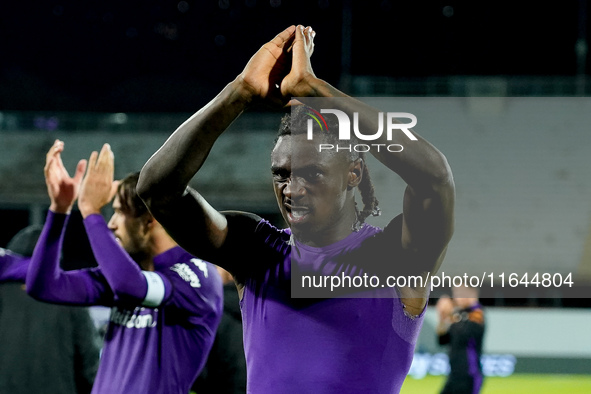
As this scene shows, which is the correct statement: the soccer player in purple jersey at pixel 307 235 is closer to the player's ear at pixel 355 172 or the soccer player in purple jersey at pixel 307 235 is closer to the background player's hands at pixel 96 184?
the player's ear at pixel 355 172

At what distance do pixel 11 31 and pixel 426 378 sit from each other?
16.9m

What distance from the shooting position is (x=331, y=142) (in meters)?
1.93

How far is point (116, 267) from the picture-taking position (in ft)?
9.52

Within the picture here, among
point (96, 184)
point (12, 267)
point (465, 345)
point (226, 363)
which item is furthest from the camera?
point (465, 345)

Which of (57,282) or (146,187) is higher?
(146,187)

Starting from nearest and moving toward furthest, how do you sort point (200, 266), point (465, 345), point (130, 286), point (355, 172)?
point (355, 172) < point (130, 286) < point (200, 266) < point (465, 345)

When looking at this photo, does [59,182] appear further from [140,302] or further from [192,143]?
[192,143]

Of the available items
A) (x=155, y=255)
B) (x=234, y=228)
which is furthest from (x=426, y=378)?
(x=234, y=228)

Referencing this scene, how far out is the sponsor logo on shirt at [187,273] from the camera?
128 inches

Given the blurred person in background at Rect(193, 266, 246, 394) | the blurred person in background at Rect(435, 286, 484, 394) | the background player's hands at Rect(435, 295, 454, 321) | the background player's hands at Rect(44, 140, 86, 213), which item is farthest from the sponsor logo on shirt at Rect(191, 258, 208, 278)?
the background player's hands at Rect(435, 295, 454, 321)

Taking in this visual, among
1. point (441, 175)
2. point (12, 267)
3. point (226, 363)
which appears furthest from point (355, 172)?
point (226, 363)

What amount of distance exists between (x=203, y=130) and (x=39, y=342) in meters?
2.85

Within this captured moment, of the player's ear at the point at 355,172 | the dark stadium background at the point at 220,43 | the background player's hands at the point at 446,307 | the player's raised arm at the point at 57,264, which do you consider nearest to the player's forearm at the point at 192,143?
the player's ear at the point at 355,172

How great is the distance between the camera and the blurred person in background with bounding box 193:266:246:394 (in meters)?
4.70
